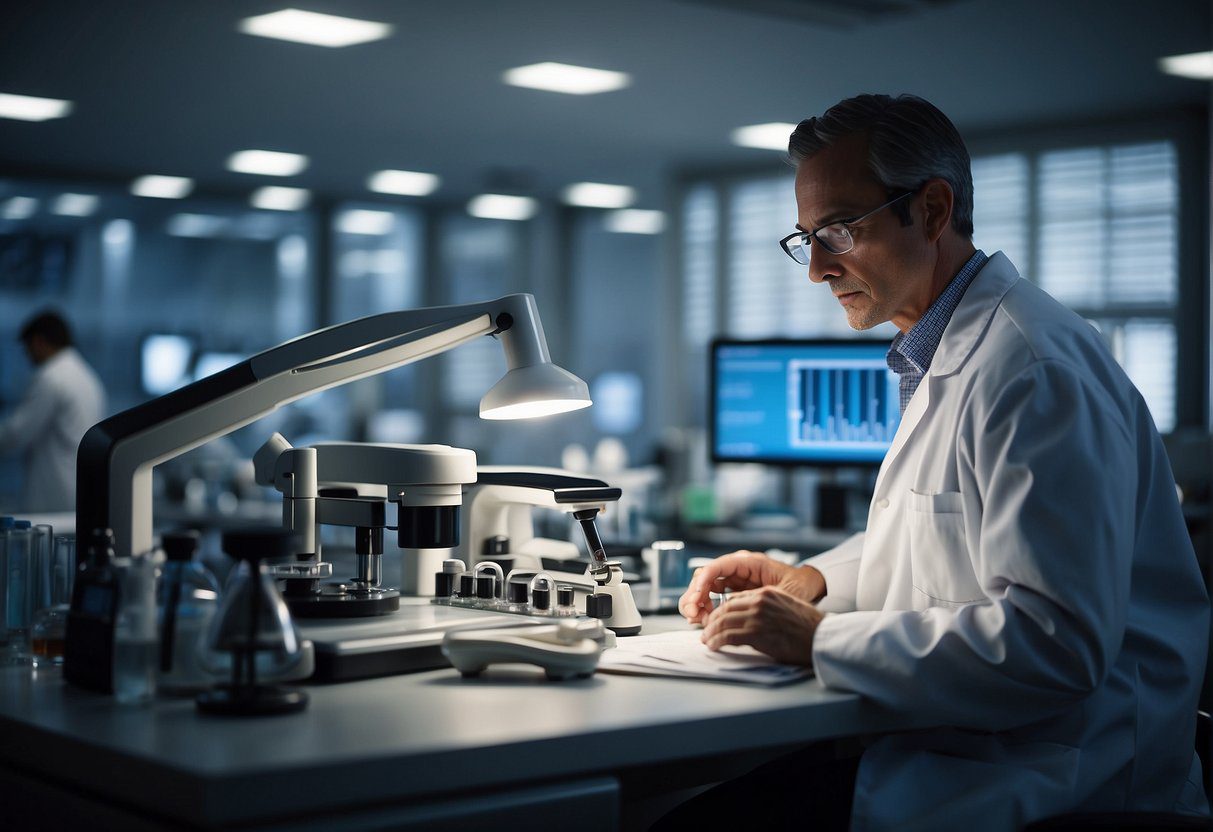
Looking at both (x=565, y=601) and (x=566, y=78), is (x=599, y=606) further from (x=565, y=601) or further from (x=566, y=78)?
(x=566, y=78)

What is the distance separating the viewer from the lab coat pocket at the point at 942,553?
1.58 meters

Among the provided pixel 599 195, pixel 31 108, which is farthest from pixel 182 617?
pixel 599 195

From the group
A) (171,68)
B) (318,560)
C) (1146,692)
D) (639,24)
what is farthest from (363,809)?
(171,68)

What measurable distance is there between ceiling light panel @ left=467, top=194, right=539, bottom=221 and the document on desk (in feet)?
23.7

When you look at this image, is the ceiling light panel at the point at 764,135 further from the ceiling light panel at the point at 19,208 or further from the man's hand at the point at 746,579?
the man's hand at the point at 746,579

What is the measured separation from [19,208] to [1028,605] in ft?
25.4

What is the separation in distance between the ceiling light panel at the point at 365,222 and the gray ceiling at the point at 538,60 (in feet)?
4.96

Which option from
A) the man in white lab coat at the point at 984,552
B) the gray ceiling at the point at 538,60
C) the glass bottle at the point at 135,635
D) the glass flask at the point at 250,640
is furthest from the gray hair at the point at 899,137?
the gray ceiling at the point at 538,60

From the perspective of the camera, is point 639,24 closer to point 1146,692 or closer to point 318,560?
point 318,560

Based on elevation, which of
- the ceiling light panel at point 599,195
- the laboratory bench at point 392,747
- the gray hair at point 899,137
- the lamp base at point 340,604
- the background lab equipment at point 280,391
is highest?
the ceiling light panel at point 599,195

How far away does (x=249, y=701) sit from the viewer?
1311 millimetres

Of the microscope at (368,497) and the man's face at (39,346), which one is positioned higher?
the man's face at (39,346)

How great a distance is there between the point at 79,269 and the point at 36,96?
2.19 meters

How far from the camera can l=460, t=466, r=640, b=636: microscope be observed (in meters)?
1.81
